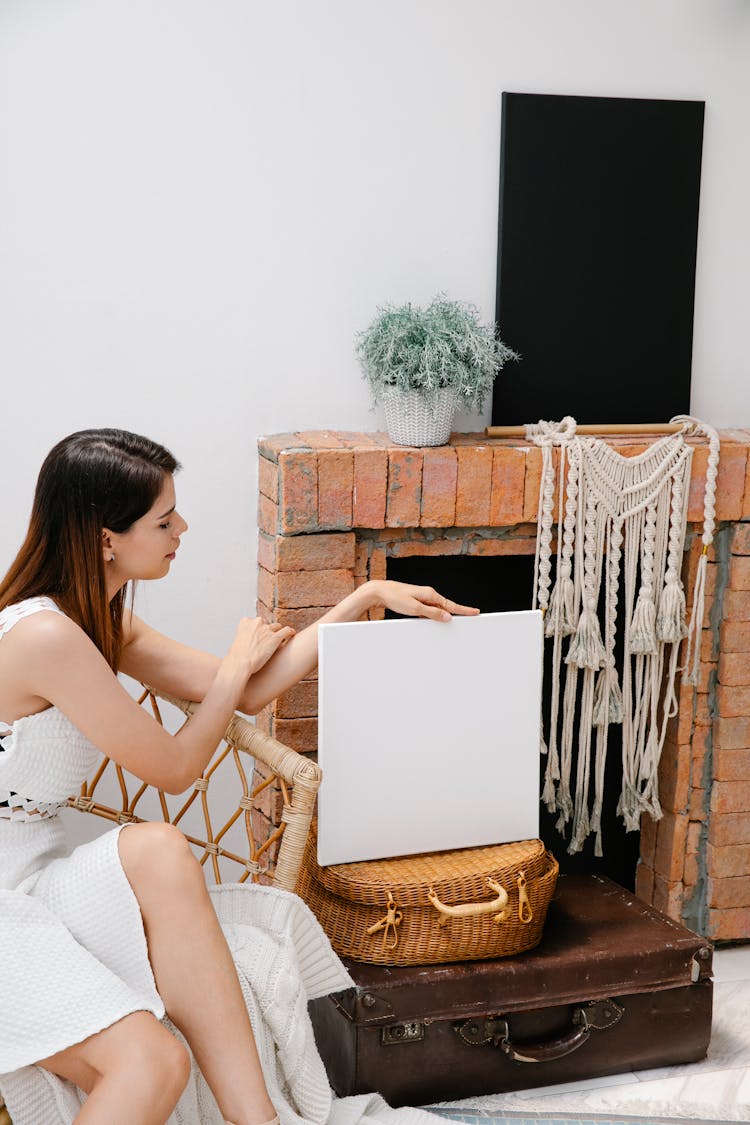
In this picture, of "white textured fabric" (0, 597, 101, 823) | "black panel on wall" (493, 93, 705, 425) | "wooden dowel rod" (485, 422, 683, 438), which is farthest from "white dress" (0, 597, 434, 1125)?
"black panel on wall" (493, 93, 705, 425)

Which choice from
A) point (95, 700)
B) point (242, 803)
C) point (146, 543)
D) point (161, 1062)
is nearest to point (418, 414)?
point (146, 543)

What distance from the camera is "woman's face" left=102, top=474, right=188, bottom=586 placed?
1.96m

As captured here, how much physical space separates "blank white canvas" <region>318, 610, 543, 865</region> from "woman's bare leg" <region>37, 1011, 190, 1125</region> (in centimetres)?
58

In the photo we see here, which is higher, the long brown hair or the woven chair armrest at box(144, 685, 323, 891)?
Answer: the long brown hair

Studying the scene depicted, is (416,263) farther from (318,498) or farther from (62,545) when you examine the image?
(62,545)

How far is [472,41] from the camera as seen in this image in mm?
2553

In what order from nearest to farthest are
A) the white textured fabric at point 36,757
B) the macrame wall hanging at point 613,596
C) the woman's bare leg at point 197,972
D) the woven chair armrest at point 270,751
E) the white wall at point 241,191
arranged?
the woman's bare leg at point 197,972 < the white textured fabric at point 36,757 < the woven chair armrest at point 270,751 < the white wall at point 241,191 < the macrame wall hanging at point 613,596

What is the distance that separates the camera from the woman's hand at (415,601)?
221cm

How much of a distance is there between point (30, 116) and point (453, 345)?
2.93 feet

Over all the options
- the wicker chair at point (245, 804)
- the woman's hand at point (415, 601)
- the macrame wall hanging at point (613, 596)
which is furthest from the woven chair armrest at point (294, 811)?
the macrame wall hanging at point (613, 596)

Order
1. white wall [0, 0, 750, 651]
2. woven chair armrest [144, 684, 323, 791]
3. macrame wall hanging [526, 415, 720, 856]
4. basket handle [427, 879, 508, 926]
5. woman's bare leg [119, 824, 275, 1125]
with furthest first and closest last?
macrame wall hanging [526, 415, 720, 856], white wall [0, 0, 750, 651], basket handle [427, 879, 508, 926], woven chair armrest [144, 684, 323, 791], woman's bare leg [119, 824, 275, 1125]

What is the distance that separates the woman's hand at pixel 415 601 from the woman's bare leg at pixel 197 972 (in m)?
0.62

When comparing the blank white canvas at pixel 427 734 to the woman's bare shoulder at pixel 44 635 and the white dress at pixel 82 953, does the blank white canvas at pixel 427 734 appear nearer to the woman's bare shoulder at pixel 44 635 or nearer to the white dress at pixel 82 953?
the white dress at pixel 82 953

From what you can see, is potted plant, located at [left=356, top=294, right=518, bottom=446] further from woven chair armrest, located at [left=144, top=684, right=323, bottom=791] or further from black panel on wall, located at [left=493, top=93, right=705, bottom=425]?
woven chair armrest, located at [left=144, top=684, right=323, bottom=791]
